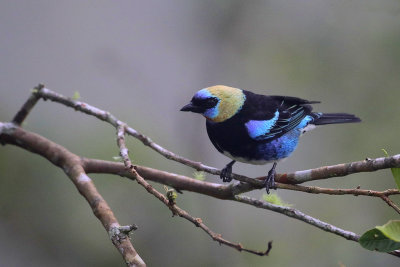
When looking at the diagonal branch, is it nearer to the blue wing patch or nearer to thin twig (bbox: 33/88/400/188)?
thin twig (bbox: 33/88/400/188)

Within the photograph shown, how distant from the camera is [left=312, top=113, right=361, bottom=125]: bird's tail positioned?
362 cm

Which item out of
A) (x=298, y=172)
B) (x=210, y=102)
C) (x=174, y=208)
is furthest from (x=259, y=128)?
(x=174, y=208)

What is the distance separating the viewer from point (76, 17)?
244 inches

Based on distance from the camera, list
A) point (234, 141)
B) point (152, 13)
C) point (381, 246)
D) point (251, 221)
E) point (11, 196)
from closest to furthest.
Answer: point (381, 246) → point (234, 141) → point (11, 196) → point (251, 221) → point (152, 13)

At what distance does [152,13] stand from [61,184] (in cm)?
276

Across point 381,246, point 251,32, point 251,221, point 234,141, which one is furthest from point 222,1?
point 381,246

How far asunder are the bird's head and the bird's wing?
0.12 meters

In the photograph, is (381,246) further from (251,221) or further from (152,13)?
(152,13)

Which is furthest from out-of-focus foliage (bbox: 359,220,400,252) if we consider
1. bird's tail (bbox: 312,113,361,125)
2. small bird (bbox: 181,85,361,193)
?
bird's tail (bbox: 312,113,361,125)

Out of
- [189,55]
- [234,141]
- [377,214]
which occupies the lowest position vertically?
[234,141]

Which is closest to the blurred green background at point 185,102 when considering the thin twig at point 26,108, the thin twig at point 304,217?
the thin twig at point 26,108

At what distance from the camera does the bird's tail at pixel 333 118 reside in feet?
11.9

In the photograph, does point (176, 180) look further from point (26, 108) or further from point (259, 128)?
point (26, 108)

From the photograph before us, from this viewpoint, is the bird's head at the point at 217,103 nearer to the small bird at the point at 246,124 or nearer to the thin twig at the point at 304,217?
the small bird at the point at 246,124
